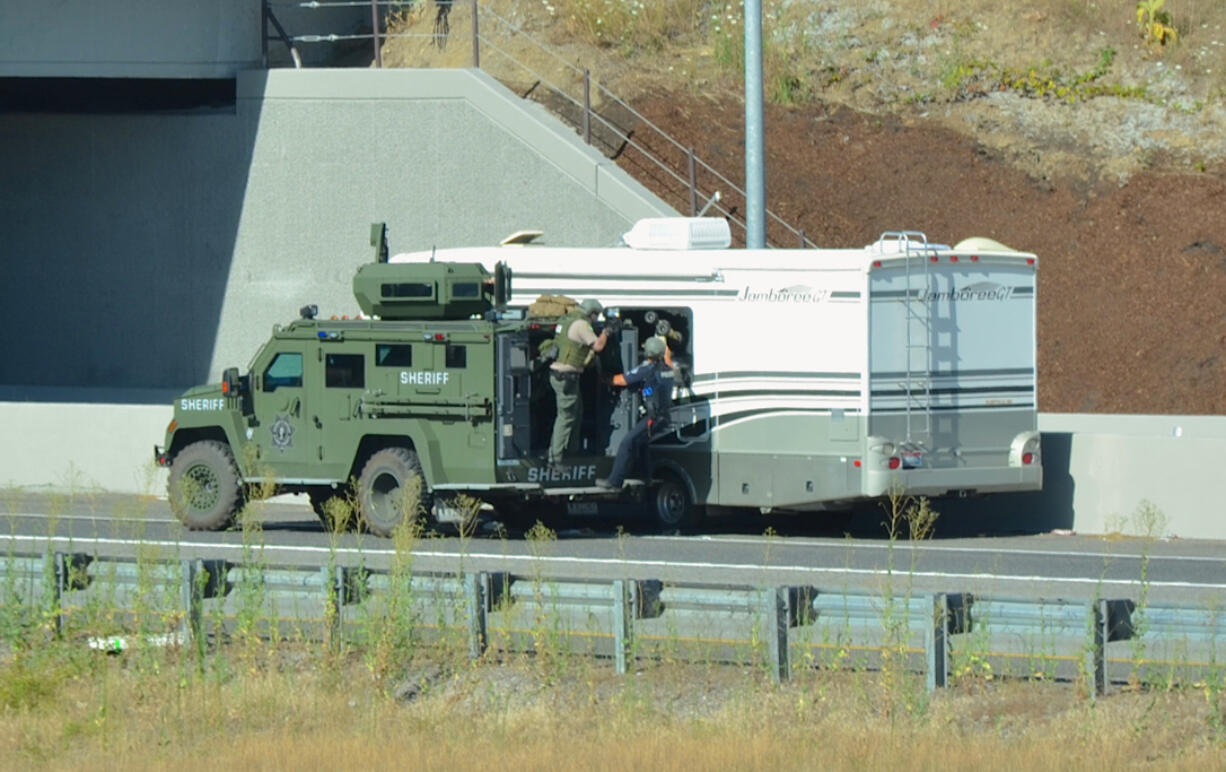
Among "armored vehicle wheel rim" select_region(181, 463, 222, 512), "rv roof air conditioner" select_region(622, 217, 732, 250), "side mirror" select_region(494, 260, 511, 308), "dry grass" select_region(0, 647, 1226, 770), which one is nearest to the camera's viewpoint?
"dry grass" select_region(0, 647, 1226, 770)

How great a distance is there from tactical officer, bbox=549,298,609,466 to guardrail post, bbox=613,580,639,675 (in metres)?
7.04

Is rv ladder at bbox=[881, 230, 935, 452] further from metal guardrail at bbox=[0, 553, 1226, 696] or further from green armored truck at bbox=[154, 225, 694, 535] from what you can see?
metal guardrail at bbox=[0, 553, 1226, 696]

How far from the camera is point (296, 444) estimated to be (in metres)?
19.1

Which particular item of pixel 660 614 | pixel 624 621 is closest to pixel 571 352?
pixel 660 614

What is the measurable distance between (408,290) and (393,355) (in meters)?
0.72

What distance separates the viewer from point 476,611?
39.0ft

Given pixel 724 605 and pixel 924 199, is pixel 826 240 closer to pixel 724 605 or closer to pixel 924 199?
pixel 924 199

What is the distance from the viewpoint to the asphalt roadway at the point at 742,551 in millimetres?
15172

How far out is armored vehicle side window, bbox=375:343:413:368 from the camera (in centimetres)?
1864

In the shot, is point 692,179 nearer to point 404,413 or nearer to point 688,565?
point 404,413

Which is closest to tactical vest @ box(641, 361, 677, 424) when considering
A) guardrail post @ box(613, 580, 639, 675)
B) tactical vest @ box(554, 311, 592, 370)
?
tactical vest @ box(554, 311, 592, 370)

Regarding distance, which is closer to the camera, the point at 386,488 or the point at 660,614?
the point at 660,614

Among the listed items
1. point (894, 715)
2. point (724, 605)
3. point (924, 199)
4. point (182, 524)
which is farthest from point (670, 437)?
point (924, 199)

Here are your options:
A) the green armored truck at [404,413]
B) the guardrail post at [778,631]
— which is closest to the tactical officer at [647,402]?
the green armored truck at [404,413]
